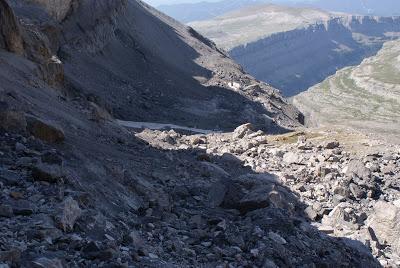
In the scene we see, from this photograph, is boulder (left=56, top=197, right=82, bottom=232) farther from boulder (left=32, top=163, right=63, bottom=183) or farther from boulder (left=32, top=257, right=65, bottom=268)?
boulder (left=32, top=257, right=65, bottom=268)

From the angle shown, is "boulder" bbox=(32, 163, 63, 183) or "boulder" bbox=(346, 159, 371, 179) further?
"boulder" bbox=(346, 159, 371, 179)

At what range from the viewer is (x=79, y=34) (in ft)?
175

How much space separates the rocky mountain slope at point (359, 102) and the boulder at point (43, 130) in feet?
364

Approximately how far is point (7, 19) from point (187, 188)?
1347cm

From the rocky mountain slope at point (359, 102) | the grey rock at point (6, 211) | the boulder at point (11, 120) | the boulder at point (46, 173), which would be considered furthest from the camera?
the rocky mountain slope at point (359, 102)

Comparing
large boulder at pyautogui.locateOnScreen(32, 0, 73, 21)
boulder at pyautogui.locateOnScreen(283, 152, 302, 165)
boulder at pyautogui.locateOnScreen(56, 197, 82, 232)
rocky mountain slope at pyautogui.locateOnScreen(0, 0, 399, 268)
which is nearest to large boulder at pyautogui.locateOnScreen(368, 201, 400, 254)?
rocky mountain slope at pyautogui.locateOnScreen(0, 0, 399, 268)

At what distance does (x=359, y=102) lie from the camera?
538 feet

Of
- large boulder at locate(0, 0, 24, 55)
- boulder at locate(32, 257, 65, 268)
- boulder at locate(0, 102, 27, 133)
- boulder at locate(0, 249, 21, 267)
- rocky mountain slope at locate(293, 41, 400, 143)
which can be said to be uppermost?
large boulder at locate(0, 0, 24, 55)

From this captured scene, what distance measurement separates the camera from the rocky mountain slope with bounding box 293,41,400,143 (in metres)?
133

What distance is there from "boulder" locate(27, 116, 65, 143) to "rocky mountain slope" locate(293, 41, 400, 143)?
4366 inches

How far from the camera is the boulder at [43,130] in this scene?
13.1 metres

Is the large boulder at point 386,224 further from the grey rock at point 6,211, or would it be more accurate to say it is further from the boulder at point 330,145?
the grey rock at point 6,211

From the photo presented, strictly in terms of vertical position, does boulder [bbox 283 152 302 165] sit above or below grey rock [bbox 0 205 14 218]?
below

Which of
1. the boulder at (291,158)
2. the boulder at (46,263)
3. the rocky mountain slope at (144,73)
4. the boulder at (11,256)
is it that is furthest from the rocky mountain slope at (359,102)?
the boulder at (11,256)
